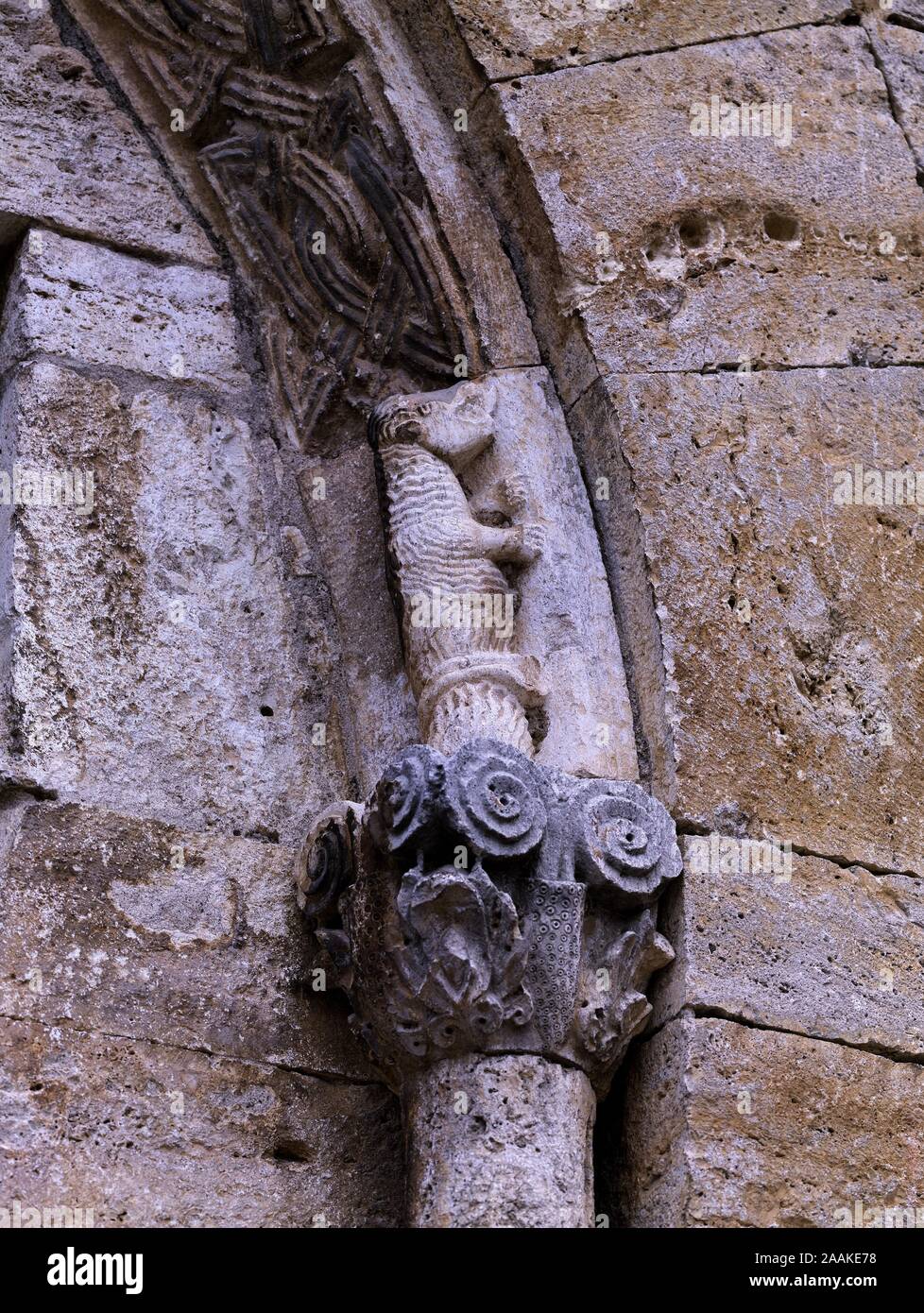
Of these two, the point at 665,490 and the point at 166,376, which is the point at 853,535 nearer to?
the point at 665,490

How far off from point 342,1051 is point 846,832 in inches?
35.8

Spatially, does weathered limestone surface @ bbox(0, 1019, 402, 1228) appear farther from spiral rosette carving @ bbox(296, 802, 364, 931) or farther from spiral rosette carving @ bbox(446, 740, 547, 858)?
spiral rosette carving @ bbox(446, 740, 547, 858)

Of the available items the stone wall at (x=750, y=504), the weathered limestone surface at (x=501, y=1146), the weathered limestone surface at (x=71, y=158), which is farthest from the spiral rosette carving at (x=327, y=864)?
the weathered limestone surface at (x=71, y=158)

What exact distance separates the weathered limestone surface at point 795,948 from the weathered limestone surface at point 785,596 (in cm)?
7

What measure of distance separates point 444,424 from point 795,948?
45.2 inches

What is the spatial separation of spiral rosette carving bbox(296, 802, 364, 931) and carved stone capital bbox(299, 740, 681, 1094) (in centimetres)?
9

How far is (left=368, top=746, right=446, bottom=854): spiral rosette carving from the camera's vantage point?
3000mm

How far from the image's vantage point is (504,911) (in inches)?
117

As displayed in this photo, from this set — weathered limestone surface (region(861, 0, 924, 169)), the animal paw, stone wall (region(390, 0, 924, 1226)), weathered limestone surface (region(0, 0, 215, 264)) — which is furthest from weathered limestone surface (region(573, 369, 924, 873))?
weathered limestone surface (region(0, 0, 215, 264))

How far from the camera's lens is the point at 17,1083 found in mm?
3010

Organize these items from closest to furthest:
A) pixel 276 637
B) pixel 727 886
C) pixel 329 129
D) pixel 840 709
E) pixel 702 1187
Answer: pixel 702 1187
pixel 727 886
pixel 840 709
pixel 276 637
pixel 329 129

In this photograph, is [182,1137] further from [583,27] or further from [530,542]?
[583,27]

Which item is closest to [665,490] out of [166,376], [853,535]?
[853,535]

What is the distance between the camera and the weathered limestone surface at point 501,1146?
9.40 ft
